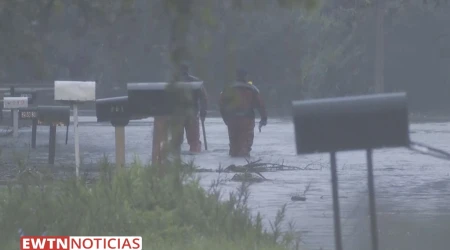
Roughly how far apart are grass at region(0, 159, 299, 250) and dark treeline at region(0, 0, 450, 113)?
114 centimetres

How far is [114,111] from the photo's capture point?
408 inches

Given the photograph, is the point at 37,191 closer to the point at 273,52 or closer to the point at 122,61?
the point at 122,61

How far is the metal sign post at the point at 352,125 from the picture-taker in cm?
568

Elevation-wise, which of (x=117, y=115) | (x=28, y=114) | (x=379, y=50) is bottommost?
(x=117, y=115)

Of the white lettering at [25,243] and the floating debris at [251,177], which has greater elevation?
the floating debris at [251,177]

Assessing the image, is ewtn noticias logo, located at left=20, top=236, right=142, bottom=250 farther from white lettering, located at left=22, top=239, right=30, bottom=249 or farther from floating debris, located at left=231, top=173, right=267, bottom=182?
floating debris, located at left=231, top=173, right=267, bottom=182

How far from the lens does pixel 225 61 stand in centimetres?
469

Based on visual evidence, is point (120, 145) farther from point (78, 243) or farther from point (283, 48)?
point (283, 48)

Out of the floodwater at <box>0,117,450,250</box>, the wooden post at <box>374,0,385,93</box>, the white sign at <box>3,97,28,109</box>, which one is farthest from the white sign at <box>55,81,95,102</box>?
the wooden post at <box>374,0,385,93</box>

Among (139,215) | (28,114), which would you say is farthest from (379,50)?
(139,215)

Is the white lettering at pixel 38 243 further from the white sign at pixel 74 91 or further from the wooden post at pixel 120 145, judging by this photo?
the white sign at pixel 74 91

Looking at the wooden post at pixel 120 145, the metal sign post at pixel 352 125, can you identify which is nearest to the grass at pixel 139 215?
the wooden post at pixel 120 145

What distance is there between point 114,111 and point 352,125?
16.4 feet

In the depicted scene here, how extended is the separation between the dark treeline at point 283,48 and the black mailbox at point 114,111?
2.29 ft
